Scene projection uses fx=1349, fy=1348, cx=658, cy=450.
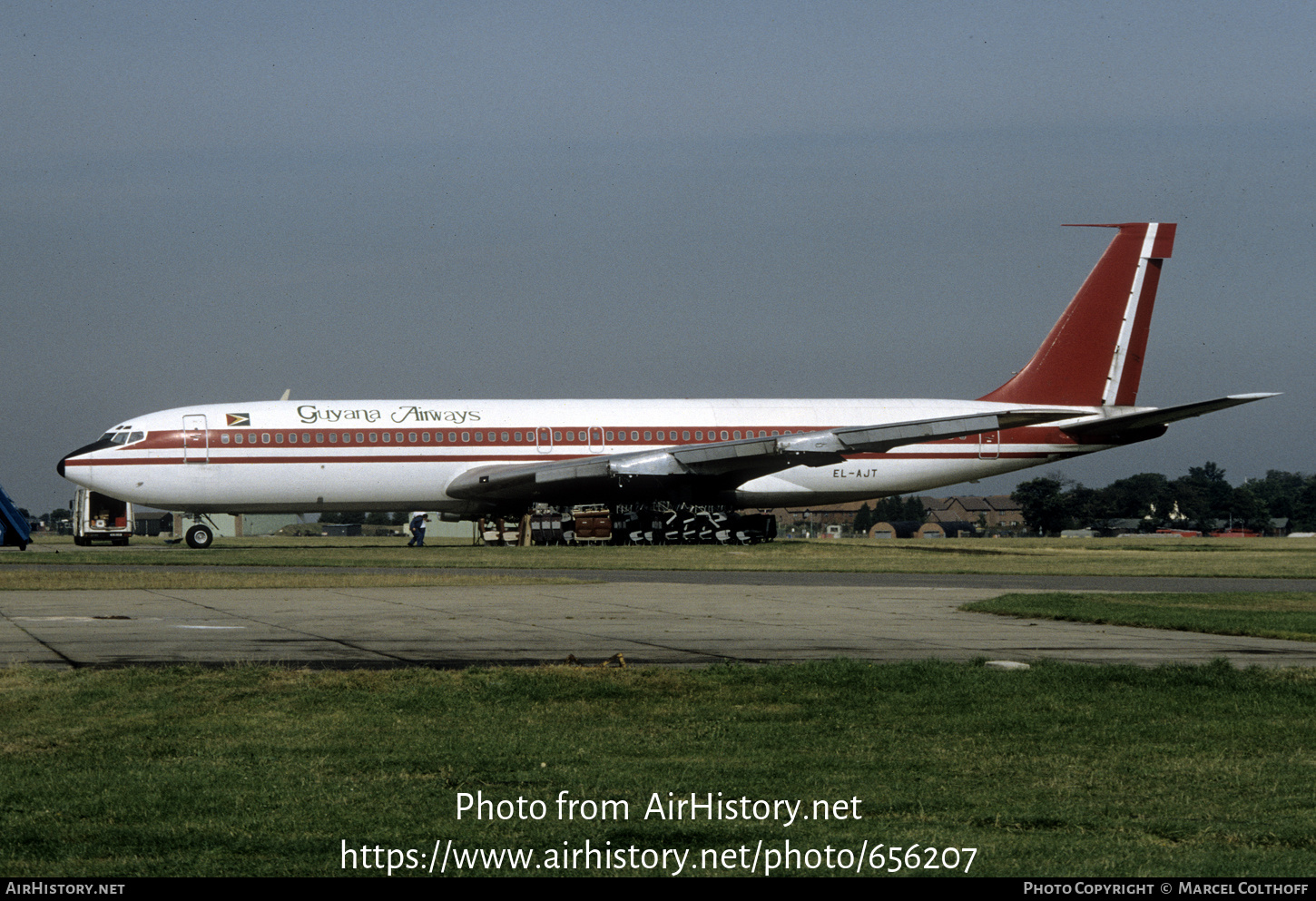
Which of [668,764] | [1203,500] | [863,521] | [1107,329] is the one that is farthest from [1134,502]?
[668,764]

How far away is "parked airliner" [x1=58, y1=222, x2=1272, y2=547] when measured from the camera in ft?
134

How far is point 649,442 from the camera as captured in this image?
43875 millimetres

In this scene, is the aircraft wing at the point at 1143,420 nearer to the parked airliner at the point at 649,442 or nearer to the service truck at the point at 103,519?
the parked airliner at the point at 649,442

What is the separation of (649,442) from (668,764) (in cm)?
3633

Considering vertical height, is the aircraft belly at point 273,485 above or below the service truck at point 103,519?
above

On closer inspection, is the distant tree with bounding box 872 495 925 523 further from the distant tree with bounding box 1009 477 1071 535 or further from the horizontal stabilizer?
the horizontal stabilizer

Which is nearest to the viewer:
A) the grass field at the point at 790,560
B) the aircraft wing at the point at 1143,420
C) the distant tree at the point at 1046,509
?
the grass field at the point at 790,560

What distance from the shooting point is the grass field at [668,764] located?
5.94 metres

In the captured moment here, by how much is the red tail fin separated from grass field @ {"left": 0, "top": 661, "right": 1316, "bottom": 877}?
119 feet

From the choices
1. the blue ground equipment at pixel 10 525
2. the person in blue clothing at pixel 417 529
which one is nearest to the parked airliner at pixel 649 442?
the blue ground equipment at pixel 10 525

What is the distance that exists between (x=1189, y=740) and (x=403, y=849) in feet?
16.8

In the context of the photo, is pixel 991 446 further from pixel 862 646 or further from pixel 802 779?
pixel 802 779

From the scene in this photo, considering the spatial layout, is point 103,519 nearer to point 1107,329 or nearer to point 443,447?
point 443,447

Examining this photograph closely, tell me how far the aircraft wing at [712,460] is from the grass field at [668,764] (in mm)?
29088
